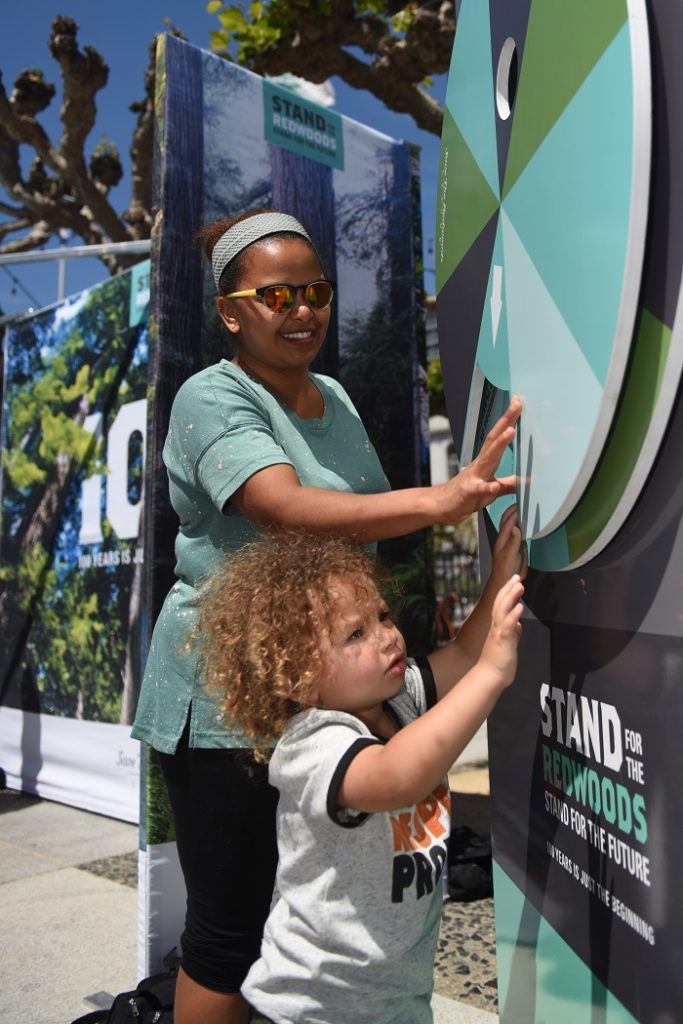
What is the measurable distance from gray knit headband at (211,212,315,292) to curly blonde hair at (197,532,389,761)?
0.53 m

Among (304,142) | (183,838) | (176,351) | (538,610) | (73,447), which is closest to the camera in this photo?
(538,610)

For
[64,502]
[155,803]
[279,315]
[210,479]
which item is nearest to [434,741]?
[210,479]

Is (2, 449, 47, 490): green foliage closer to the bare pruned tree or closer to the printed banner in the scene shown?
the printed banner

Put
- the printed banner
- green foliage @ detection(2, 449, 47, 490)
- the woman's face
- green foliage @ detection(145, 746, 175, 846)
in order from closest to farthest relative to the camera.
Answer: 1. the woman's face
2. green foliage @ detection(145, 746, 175, 846)
3. the printed banner
4. green foliage @ detection(2, 449, 47, 490)

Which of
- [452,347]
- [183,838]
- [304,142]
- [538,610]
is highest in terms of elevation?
[304,142]

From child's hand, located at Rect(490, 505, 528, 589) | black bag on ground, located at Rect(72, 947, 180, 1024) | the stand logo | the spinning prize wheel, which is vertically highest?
the stand logo

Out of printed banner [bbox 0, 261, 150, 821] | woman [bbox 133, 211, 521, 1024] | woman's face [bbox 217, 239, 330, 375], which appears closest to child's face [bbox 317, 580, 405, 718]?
woman [bbox 133, 211, 521, 1024]

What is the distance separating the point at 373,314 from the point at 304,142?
1.86 feet

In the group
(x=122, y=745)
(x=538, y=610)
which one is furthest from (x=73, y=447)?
(x=538, y=610)

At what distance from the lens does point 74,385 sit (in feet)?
16.3

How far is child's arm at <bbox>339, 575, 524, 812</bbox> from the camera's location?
1.09 metres

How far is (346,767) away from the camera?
1.13 meters

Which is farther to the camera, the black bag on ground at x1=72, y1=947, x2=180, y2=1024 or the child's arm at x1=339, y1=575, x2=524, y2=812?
→ the black bag on ground at x1=72, y1=947, x2=180, y2=1024

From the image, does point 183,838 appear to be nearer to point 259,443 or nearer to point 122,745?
point 259,443
